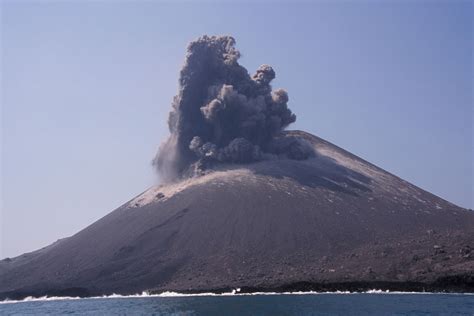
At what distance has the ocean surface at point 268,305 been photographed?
67.8 metres

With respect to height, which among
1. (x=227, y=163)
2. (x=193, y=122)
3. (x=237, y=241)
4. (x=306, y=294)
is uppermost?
(x=193, y=122)

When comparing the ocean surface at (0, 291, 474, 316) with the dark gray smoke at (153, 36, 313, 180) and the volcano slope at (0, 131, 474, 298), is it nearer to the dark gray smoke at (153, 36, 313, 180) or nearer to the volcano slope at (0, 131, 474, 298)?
the volcano slope at (0, 131, 474, 298)

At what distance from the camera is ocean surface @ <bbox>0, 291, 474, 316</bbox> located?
67.8 m

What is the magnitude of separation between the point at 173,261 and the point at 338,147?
78.8m

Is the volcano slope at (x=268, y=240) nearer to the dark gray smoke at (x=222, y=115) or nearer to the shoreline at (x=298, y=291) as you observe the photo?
the shoreline at (x=298, y=291)

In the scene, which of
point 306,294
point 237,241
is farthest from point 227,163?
point 306,294

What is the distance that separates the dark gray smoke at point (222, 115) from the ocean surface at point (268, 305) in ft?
192

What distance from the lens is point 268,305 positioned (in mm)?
76125

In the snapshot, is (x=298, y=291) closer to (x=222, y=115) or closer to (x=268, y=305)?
(x=268, y=305)

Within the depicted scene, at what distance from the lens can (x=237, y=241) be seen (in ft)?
394

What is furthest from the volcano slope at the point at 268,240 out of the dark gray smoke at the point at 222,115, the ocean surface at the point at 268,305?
the ocean surface at the point at 268,305

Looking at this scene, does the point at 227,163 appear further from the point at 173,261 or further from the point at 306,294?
the point at 306,294

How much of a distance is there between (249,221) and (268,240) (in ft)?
30.2

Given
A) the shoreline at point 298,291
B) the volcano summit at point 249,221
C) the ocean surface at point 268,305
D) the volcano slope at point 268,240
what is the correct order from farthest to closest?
1. the volcano summit at point 249,221
2. the volcano slope at point 268,240
3. the shoreline at point 298,291
4. the ocean surface at point 268,305
